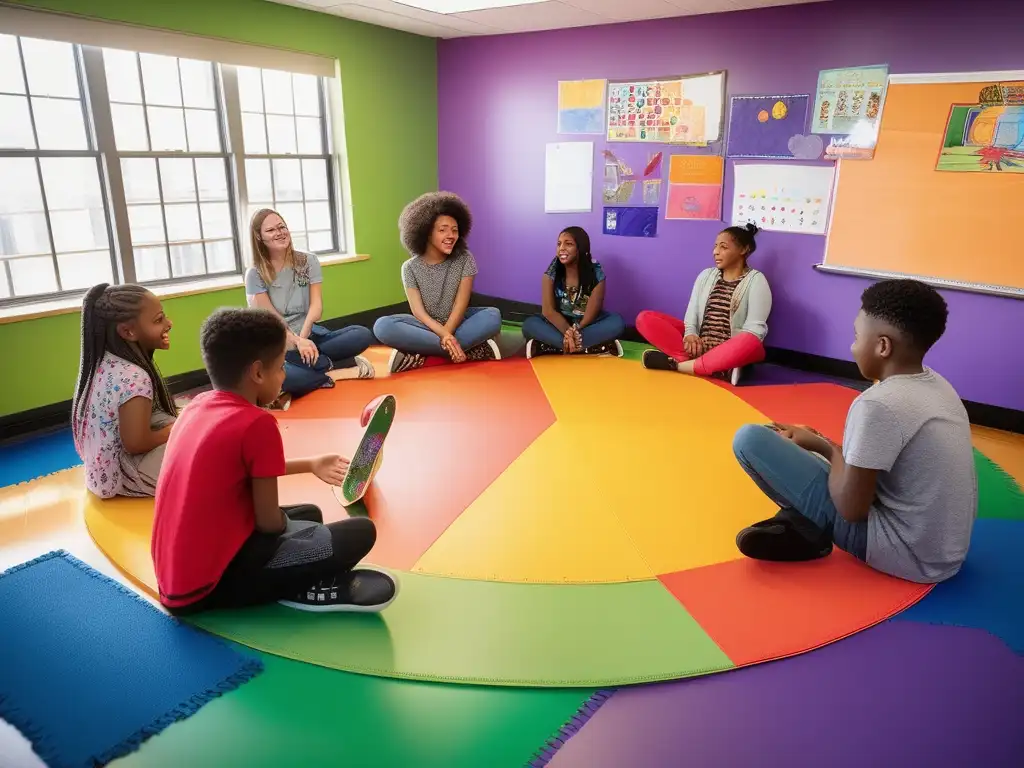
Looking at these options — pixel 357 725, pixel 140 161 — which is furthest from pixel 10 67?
pixel 357 725

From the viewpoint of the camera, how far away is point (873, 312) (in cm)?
240

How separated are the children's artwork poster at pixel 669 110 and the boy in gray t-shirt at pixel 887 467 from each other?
11.6 ft

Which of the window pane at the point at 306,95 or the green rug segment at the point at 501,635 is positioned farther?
the window pane at the point at 306,95

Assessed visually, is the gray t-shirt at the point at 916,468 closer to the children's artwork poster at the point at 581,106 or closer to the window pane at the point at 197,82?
the children's artwork poster at the point at 581,106

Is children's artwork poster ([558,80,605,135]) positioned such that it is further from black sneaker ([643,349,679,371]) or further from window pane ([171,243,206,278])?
window pane ([171,243,206,278])

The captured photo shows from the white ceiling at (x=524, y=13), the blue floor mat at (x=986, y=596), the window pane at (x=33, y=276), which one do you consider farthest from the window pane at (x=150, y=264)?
the blue floor mat at (x=986, y=596)

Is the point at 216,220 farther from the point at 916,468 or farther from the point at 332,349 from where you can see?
the point at 916,468

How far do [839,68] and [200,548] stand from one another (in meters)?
5.02

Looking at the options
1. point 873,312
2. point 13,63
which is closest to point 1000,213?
point 873,312

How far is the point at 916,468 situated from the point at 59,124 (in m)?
5.12

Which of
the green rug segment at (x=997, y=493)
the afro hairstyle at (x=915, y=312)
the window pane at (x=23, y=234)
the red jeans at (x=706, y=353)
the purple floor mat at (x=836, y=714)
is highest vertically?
the window pane at (x=23, y=234)

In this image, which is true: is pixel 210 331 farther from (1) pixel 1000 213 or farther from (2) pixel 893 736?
(1) pixel 1000 213

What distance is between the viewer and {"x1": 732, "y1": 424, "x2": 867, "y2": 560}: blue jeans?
2.61 m

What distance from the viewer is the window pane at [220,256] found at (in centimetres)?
539
